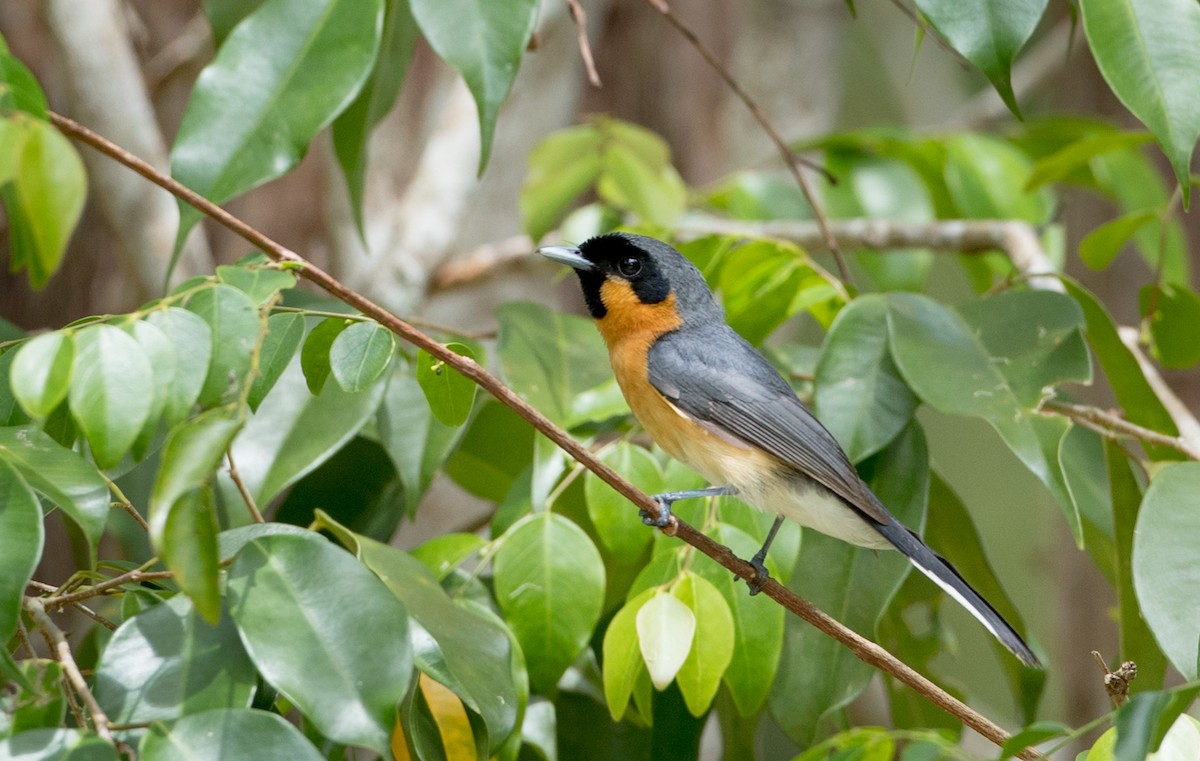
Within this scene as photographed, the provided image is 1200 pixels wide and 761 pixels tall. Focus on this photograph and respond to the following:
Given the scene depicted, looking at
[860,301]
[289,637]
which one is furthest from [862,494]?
[289,637]

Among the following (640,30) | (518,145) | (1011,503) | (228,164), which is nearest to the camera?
(228,164)

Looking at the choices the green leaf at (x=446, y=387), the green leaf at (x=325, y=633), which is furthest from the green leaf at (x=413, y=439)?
the green leaf at (x=325, y=633)

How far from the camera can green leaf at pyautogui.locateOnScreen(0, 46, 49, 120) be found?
4.04 feet

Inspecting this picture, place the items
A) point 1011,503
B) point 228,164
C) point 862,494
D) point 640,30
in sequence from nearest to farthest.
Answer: point 228,164 < point 862,494 < point 640,30 < point 1011,503

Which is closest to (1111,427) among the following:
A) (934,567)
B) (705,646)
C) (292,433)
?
(934,567)

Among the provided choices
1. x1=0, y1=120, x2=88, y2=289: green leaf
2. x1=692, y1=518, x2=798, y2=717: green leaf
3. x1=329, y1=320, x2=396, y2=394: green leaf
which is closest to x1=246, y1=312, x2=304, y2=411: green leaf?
x1=329, y1=320, x2=396, y2=394: green leaf

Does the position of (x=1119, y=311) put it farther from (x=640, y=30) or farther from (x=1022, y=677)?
(x=1022, y=677)

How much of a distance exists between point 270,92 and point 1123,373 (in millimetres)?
1548

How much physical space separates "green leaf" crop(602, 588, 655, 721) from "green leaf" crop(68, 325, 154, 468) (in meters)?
0.76

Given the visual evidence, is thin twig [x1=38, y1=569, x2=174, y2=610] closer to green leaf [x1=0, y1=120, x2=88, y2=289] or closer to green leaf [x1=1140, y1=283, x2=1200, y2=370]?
green leaf [x1=0, y1=120, x2=88, y2=289]

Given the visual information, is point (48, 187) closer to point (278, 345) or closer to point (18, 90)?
point (18, 90)

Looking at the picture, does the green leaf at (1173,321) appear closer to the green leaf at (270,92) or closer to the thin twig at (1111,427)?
the thin twig at (1111,427)

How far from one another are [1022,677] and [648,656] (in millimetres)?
1085

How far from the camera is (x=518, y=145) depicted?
382cm
